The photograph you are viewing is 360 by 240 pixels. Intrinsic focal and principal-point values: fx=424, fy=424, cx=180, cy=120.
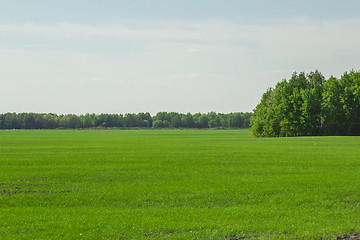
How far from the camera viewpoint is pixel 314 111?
11269 cm

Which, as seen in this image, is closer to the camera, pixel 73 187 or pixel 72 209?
pixel 72 209

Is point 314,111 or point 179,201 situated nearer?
point 179,201

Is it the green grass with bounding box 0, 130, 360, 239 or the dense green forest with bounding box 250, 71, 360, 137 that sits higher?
the dense green forest with bounding box 250, 71, 360, 137

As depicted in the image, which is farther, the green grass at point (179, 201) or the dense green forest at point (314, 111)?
the dense green forest at point (314, 111)

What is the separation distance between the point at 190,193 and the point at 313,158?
2338 centimetres

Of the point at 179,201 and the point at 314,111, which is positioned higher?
the point at 314,111

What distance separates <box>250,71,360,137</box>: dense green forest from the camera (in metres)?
110

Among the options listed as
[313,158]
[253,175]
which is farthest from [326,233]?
[313,158]

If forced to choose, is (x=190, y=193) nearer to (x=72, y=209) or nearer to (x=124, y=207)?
(x=124, y=207)

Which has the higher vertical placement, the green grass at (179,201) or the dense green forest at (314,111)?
the dense green forest at (314,111)

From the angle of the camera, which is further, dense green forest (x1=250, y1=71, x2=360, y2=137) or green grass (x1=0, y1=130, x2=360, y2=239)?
dense green forest (x1=250, y1=71, x2=360, y2=137)

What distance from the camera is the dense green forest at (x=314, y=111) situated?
110 meters

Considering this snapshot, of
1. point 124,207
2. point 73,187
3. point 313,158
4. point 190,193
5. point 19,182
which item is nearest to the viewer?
point 124,207

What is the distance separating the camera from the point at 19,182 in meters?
28.6
